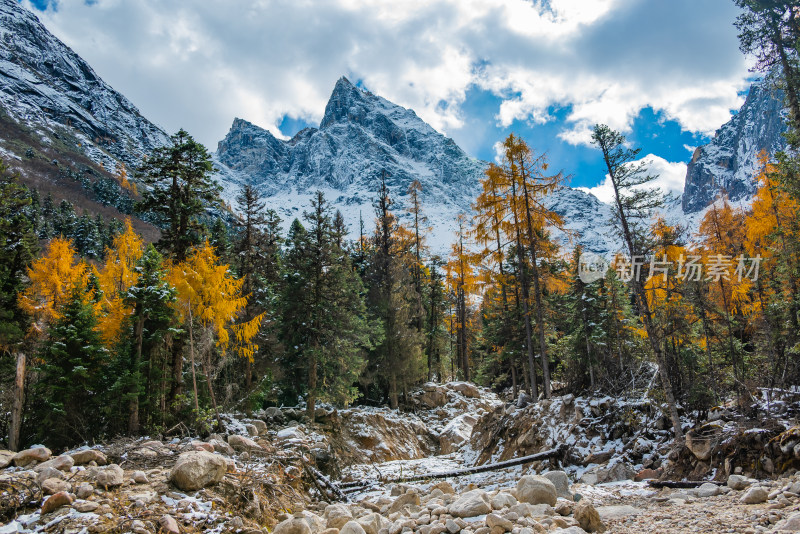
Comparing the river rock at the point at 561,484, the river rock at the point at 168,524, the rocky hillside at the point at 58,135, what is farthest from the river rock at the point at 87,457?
the rocky hillside at the point at 58,135

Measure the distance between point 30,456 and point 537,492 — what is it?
7.31m

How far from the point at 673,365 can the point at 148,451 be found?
1306 cm

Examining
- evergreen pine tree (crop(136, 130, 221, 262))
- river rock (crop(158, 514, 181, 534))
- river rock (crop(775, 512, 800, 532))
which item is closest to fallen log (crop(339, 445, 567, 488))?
river rock (crop(158, 514, 181, 534))

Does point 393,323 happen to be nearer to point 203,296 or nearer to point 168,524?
point 203,296

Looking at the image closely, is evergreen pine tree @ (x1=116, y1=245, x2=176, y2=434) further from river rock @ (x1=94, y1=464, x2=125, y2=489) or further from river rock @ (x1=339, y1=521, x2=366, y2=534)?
river rock @ (x1=339, y1=521, x2=366, y2=534)

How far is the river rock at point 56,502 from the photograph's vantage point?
428cm

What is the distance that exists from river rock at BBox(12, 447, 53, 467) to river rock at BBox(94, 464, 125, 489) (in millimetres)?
1260

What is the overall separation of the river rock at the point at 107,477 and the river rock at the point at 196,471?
24.9 inches

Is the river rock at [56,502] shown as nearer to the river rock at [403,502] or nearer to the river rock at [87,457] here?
the river rock at [87,457]

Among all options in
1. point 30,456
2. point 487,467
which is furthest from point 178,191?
point 487,467

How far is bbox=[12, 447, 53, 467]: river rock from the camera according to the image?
5613 millimetres

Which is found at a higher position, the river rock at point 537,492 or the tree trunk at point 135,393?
the tree trunk at point 135,393

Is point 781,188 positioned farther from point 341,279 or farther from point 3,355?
point 3,355

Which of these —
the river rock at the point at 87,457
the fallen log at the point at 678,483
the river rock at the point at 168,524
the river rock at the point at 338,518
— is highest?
the river rock at the point at 87,457
